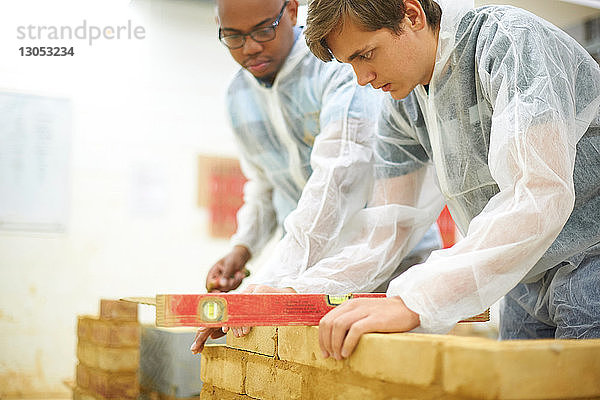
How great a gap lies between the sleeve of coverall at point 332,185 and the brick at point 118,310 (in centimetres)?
90

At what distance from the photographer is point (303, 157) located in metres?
1.83

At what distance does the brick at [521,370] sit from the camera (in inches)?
28.7

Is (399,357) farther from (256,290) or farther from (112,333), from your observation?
(112,333)

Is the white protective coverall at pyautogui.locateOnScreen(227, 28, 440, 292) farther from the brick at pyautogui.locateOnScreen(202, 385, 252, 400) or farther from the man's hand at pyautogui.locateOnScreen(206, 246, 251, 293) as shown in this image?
A: the brick at pyautogui.locateOnScreen(202, 385, 252, 400)

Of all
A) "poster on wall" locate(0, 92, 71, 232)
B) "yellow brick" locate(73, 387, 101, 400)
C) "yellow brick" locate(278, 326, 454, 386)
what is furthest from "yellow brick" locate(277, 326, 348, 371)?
"poster on wall" locate(0, 92, 71, 232)

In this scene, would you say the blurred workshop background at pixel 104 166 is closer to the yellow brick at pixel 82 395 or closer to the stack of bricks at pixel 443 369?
the yellow brick at pixel 82 395

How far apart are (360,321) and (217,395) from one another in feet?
1.85

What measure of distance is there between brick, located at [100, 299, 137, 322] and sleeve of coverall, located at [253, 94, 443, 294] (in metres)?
1.00

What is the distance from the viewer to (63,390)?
7.77 feet

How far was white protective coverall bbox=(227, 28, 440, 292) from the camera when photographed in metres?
1.44

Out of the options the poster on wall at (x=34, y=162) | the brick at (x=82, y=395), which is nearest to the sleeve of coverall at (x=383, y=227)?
the brick at (x=82, y=395)

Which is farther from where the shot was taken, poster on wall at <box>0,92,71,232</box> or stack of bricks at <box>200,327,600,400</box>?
poster on wall at <box>0,92,71,232</box>

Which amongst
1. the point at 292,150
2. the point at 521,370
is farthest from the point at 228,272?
the point at 521,370

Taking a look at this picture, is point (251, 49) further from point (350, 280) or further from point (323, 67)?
point (350, 280)
